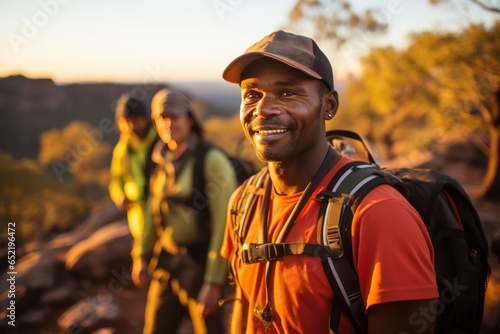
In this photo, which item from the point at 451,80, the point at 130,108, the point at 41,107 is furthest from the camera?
the point at 41,107

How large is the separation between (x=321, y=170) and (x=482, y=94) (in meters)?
11.8

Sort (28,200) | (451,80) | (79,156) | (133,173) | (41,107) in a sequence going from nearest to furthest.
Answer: (133,173)
(451,80)
(28,200)
(79,156)
(41,107)

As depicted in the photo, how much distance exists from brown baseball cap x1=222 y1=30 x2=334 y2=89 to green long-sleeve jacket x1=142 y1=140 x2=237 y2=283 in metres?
1.43

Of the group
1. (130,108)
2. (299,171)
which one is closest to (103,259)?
(130,108)

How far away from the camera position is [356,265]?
1524 millimetres

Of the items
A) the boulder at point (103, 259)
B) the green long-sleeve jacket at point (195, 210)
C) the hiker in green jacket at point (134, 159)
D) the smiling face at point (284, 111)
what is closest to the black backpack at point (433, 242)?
the smiling face at point (284, 111)

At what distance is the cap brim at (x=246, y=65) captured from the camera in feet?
5.58

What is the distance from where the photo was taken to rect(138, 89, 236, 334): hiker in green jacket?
10.4ft

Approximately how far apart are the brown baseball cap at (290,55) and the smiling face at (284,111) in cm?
5

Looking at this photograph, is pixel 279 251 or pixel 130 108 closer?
pixel 279 251

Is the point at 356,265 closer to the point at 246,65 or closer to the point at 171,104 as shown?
the point at 246,65

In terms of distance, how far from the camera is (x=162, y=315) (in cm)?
335

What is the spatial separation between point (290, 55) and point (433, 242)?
4.03 feet

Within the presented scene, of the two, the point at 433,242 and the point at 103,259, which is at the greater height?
the point at 433,242
